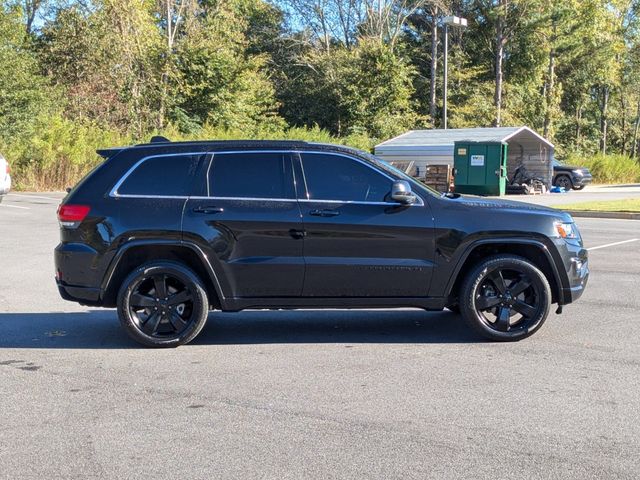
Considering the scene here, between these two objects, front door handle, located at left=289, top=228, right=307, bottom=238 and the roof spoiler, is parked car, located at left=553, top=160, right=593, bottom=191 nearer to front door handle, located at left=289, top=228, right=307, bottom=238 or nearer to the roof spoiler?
front door handle, located at left=289, top=228, right=307, bottom=238

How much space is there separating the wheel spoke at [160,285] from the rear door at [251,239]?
409 mm

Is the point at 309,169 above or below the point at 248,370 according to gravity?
above

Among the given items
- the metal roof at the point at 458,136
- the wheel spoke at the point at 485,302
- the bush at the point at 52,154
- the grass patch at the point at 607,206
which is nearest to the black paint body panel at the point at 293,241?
the wheel spoke at the point at 485,302

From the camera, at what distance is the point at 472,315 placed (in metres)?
7.03

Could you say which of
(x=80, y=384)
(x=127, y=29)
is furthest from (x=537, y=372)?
(x=127, y=29)

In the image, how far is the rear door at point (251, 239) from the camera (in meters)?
6.89

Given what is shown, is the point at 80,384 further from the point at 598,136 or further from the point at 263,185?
the point at 598,136

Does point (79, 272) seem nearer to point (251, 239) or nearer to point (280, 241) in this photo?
point (251, 239)

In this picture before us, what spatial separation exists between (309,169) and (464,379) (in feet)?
7.58

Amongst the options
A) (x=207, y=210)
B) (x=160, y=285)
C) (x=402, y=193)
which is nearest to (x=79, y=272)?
(x=160, y=285)

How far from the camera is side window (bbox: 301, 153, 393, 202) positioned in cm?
704

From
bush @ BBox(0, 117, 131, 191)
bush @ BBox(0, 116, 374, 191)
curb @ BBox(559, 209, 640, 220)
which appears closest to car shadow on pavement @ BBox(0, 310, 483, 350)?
curb @ BBox(559, 209, 640, 220)

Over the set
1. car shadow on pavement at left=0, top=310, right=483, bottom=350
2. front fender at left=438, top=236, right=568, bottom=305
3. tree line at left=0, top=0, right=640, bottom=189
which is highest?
tree line at left=0, top=0, right=640, bottom=189

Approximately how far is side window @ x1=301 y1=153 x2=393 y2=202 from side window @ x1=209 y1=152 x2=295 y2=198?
0.61 feet
